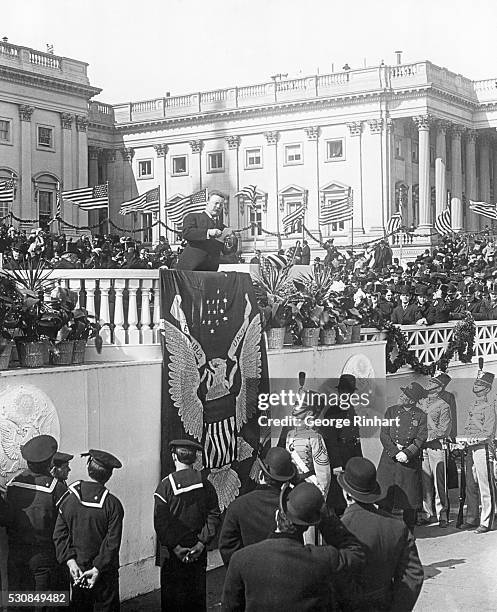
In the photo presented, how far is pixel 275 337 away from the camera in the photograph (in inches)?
462

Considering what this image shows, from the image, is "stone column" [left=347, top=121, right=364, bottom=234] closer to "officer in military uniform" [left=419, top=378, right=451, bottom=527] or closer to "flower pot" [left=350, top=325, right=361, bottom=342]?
"flower pot" [left=350, top=325, right=361, bottom=342]

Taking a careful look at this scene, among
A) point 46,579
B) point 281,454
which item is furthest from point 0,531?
→ point 281,454

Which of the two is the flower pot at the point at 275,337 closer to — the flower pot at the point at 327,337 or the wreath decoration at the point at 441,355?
the flower pot at the point at 327,337

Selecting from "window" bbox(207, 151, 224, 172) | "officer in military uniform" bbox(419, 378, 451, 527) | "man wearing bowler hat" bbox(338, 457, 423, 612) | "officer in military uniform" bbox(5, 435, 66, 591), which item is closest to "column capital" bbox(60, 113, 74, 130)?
"window" bbox(207, 151, 224, 172)

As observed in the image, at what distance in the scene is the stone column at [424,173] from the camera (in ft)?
178

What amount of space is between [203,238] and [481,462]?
4.61m

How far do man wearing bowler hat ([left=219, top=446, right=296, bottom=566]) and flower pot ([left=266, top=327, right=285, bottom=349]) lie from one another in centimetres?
457

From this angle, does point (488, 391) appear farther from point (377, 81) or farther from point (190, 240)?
point (377, 81)

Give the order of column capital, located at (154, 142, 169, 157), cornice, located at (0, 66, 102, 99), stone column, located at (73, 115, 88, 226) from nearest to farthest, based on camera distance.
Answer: cornice, located at (0, 66, 102, 99) → stone column, located at (73, 115, 88, 226) → column capital, located at (154, 142, 169, 157)

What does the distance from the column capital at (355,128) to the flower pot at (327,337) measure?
43.6 m

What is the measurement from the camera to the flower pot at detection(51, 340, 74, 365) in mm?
8836

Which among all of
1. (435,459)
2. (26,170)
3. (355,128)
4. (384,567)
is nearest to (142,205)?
(435,459)

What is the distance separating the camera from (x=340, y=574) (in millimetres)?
5789

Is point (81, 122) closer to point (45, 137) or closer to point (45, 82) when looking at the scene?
point (45, 137)
